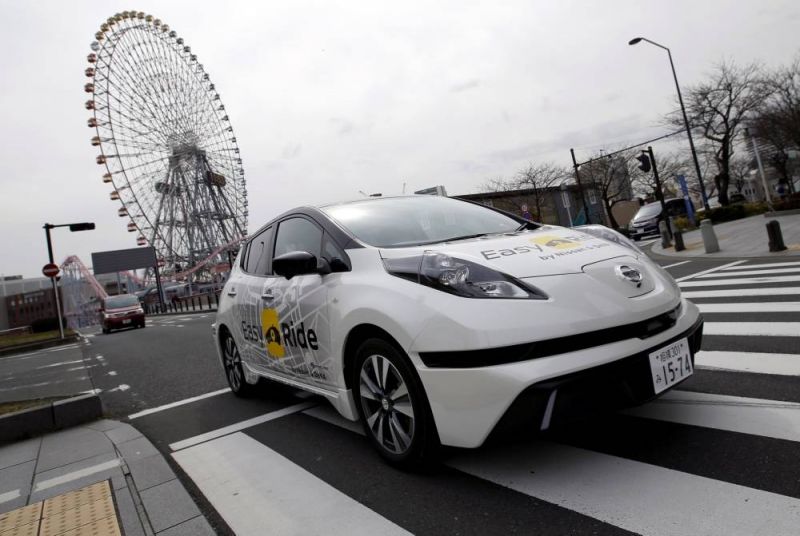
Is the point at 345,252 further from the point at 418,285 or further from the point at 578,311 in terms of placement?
the point at 578,311

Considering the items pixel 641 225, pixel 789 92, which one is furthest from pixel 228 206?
pixel 789 92

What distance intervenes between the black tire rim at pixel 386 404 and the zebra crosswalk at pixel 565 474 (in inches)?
6.8

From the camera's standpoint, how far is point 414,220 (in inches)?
131

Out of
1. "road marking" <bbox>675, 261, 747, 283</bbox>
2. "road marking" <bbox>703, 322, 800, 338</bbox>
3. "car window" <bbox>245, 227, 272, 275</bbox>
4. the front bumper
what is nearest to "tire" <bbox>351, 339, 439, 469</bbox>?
the front bumper

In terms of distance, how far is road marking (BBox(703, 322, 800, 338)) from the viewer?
4.35 m

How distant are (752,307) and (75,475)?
21.1 ft

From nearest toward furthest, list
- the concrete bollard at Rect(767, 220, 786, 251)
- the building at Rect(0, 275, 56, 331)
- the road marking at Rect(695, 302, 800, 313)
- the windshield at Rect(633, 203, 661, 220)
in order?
the road marking at Rect(695, 302, 800, 313)
the concrete bollard at Rect(767, 220, 786, 251)
the windshield at Rect(633, 203, 661, 220)
the building at Rect(0, 275, 56, 331)

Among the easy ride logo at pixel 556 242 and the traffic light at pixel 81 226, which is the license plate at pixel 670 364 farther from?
the traffic light at pixel 81 226

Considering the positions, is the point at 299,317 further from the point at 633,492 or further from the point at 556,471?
the point at 633,492

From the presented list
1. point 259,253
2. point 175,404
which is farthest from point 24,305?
point 259,253

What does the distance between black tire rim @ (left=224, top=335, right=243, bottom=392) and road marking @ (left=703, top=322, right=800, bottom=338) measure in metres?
4.28

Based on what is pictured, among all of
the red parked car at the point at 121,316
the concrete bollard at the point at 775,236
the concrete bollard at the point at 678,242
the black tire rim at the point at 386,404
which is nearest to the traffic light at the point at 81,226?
the red parked car at the point at 121,316

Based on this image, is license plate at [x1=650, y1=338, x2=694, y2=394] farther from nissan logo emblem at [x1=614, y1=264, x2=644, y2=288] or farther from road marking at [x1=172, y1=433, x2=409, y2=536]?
road marking at [x1=172, y1=433, x2=409, y2=536]

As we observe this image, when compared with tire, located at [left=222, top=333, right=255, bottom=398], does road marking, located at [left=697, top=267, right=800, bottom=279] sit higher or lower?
lower
